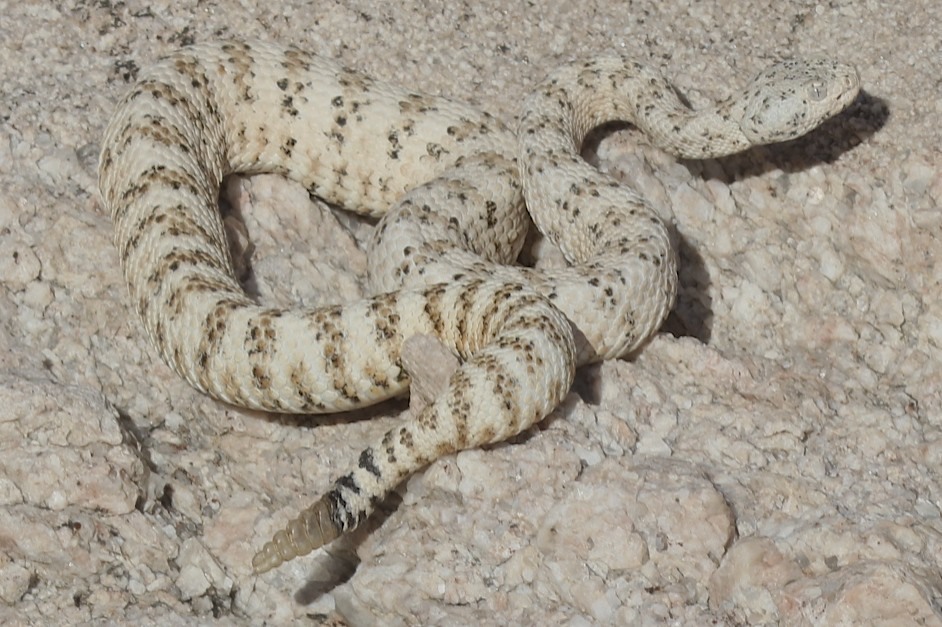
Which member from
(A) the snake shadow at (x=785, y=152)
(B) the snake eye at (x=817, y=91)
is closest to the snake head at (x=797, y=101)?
(B) the snake eye at (x=817, y=91)

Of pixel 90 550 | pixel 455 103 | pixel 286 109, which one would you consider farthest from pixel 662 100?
pixel 90 550

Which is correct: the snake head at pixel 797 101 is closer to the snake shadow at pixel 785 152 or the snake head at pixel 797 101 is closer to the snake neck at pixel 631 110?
the snake neck at pixel 631 110

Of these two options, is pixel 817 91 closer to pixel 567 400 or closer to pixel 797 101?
pixel 797 101

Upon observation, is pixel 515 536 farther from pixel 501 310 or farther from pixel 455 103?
pixel 455 103

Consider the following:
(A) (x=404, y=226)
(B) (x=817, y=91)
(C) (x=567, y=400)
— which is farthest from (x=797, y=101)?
(C) (x=567, y=400)

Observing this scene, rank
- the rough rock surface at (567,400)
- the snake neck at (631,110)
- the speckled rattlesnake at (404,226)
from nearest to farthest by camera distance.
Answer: the rough rock surface at (567,400)
the speckled rattlesnake at (404,226)
the snake neck at (631,110)

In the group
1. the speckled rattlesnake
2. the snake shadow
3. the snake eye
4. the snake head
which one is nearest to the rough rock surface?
the snake shadow

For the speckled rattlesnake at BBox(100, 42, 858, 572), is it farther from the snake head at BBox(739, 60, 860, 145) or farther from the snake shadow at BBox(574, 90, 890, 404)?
the snake shadow at BBox(574, 90, 890, 404)
